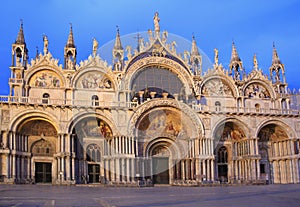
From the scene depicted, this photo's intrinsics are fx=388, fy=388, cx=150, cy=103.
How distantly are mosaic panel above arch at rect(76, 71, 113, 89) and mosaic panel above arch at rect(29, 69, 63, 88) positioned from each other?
1995 millimetres

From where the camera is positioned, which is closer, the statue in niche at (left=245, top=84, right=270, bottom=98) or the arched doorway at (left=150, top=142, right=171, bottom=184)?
the arched doorway at (left=150, top=142, right=171, bottom=184)

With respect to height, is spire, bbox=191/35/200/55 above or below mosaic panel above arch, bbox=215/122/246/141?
above

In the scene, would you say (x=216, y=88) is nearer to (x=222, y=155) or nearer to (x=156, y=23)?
(x=222, y=155)

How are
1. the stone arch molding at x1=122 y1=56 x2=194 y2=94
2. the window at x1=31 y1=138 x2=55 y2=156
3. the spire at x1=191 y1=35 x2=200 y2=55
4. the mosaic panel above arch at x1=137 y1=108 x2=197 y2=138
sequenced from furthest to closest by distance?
the spire at x1=191 y1=35 x2=200 y2=55 → the stone arch molding at x1=122 y1=56 x2=194 y2=94 → the mosaic panel above arch at x1=137 y1=108 x2=197 y2=138 → the window at x1=31 y1=138 x2=55 y2=156

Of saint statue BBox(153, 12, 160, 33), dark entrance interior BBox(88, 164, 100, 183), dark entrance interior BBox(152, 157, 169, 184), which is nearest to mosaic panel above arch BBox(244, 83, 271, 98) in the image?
saint statue BBox(153, 12, 160, 33)

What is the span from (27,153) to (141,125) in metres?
11.0

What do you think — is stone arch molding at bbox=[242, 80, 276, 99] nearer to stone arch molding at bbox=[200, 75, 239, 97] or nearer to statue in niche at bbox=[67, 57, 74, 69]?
stone arch molding at bbox=[200, 75, 239, 97]

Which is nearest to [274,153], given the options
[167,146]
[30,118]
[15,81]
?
[167,146]

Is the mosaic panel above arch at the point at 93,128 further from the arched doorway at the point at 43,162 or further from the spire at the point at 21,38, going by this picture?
the spire at the point at 21,38

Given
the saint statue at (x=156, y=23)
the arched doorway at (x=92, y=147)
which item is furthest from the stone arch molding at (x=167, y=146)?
the saint statue at (x=156, y=23)

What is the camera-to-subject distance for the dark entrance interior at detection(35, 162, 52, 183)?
36375 mm

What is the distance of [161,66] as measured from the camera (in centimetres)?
4112

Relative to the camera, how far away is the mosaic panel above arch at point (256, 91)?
145ft

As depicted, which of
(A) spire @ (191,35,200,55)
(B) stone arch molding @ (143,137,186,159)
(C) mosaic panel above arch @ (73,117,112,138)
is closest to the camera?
(C) mosaic panel above arch @ (73,117,112,138)
